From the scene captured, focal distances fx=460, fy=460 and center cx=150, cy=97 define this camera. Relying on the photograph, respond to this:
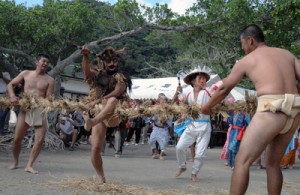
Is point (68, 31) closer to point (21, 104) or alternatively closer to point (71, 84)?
point (21, 104)

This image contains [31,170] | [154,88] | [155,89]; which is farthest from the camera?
[154,88]

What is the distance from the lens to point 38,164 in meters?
8.98

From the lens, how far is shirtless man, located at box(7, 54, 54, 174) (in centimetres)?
757

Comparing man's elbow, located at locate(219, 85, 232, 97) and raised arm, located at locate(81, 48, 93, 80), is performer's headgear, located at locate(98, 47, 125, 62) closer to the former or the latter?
raised arm, located at locate(81, 48, 93, 80)

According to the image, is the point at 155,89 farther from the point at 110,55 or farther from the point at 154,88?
the point at 110,55

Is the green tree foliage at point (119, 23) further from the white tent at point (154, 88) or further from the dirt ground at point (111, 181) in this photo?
the dirt ground at point (111, 181)

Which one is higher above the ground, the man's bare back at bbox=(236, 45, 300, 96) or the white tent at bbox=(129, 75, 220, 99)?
the white tent at bbox=(129, 75, 220, 99)

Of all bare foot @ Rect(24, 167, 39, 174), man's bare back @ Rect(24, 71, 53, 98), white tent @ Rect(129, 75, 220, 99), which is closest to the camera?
bare foot @ Rect(24, 167, 39, 174)

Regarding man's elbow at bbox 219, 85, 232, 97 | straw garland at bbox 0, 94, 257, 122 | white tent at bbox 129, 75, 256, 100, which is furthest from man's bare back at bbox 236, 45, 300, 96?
white tent at bbox 129, 75, 256, 100

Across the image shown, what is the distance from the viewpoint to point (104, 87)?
20.9 feet

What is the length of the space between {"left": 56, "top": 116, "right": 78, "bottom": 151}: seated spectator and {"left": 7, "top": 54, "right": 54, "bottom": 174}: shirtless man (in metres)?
5.45

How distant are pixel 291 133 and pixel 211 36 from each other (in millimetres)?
10888

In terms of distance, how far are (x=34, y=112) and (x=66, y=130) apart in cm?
594

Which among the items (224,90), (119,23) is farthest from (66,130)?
(224,90)
